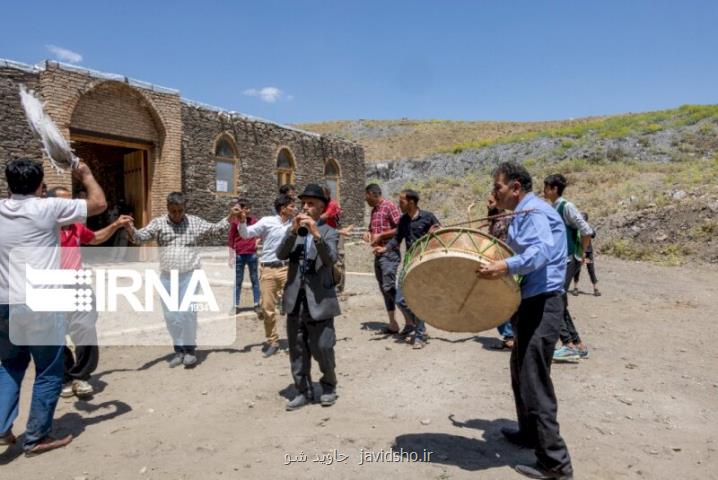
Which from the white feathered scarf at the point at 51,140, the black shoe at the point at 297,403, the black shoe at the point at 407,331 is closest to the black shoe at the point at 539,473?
the black shoe at the point at 297,403

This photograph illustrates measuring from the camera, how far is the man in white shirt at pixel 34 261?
331cm

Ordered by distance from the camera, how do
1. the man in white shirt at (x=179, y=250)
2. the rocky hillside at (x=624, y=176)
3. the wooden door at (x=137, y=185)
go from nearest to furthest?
1. the man in white shirt at (x=179, y=250)
2. the wooden door at (x=137, y=185)
3. the rocky hillside at (x=624, y=176)

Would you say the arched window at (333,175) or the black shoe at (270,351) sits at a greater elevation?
the arched window at (333,175)

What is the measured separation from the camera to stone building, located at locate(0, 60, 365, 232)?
33.5 ft

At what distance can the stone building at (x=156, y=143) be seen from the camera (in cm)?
1021

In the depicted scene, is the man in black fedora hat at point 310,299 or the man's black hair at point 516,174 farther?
the man in black fedora hat at point 310,299

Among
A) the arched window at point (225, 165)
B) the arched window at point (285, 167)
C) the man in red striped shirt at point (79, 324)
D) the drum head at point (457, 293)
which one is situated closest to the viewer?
the drum head at point (457, 293)

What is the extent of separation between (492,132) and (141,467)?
208ft

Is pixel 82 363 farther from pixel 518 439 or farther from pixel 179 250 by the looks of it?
pixel 518 439

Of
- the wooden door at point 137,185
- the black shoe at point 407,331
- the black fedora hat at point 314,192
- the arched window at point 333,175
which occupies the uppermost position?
the arched window at point 333,175

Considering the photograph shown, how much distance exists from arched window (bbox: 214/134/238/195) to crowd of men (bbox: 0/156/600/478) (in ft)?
29.8

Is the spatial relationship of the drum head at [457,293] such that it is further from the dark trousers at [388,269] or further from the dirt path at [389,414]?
the dark trousers at [388,269]

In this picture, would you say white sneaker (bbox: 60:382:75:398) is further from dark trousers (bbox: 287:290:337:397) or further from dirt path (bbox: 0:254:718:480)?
dark trousers (bbox: 287:290:337:397)

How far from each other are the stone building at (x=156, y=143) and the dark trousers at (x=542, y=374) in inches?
406
